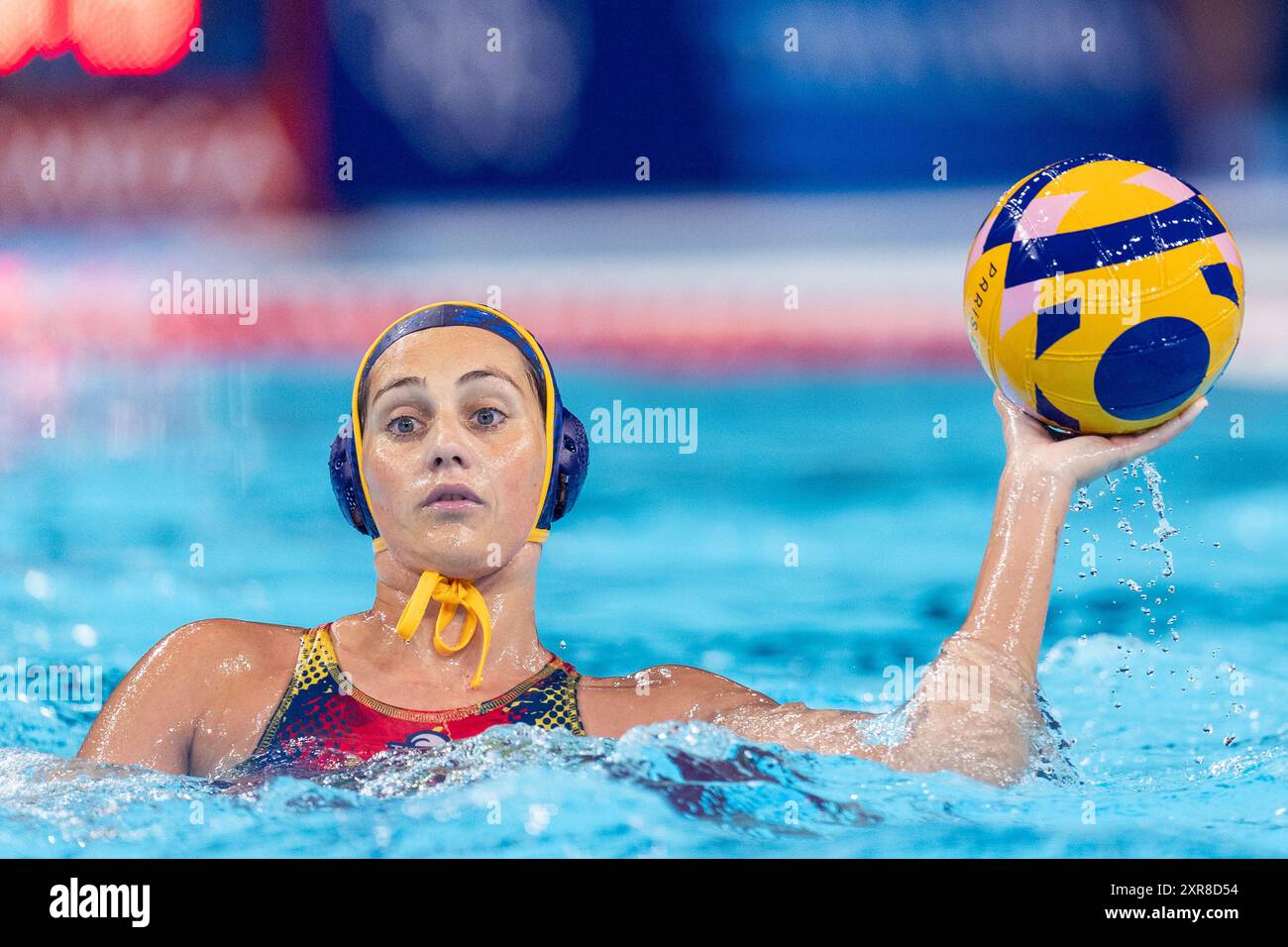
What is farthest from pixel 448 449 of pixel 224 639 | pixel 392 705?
pixel 224 639

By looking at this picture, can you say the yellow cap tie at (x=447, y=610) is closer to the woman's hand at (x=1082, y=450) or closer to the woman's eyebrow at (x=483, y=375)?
the woman's eyebrow at (x=483, y=375)

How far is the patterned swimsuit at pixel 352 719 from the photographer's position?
10.1 feet

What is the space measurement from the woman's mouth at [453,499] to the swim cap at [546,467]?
137mm

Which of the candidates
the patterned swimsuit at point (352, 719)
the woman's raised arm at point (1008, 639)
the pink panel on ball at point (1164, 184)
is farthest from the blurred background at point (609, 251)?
the woman's raised arm at point (1008, 639)

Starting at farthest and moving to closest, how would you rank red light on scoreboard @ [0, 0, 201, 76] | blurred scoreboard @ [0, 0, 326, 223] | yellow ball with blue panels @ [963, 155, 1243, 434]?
red light on scoreboard @ [0, 0, 201, 76] < blurred scoreboard @ [0, 0, 326, 223] < yellow ball with blue panels @ [963, 155, 1243, 434]

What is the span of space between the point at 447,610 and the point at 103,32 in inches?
271

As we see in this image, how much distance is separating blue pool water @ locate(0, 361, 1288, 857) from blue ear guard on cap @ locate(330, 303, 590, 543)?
19.9 inches

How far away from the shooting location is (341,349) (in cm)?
862

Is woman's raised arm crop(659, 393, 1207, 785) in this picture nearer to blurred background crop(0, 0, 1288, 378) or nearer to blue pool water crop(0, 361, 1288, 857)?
blue pool water crop(0, 361, 1288, 857)

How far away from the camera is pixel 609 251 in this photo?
8938mm

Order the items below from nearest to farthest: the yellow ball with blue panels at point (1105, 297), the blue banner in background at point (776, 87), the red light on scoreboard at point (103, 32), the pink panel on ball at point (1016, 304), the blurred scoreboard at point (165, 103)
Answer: the yellow ball with blue panels at point (1105, 297) → the pink panel on ball at point (1016, 304) → the blue banner in background at point (776, 87) → the blurred scoreboard at point (165, 103) → the red light on scoreboard at point (103, 32)

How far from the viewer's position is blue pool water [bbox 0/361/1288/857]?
2.96 m

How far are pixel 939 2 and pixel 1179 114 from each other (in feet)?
4.45

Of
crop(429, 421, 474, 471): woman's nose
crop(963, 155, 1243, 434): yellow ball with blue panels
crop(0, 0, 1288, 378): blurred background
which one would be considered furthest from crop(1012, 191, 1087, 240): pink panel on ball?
crop(0, 0, 1288, 378): blurred background
